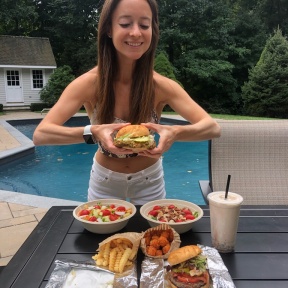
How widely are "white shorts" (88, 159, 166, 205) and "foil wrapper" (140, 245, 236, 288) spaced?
0.67 meters

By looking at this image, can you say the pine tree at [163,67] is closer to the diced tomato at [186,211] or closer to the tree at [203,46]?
the tree at [203,46]

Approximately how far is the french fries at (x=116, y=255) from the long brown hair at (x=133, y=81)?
760mm

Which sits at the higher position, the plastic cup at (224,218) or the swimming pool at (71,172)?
the plastic cup at (224,218)

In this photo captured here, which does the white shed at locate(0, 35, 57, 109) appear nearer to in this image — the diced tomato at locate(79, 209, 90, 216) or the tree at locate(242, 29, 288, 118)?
the tree at locate(242, 29, 288, 118)

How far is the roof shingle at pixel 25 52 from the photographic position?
54.2 ft

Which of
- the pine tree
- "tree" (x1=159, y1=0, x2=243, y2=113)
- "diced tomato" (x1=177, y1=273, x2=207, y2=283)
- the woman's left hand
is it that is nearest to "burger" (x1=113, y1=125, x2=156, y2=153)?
the woman's left hand

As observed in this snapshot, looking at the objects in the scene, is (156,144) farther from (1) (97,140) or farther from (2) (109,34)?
(2) (109,34)

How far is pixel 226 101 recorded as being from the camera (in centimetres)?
1845

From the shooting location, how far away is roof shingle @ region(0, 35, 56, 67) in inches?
650

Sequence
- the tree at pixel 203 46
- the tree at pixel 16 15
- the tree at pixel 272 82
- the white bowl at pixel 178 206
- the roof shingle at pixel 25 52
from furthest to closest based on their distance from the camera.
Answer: the tree at pixel 16 15 < the tree at pixel 203 46 < the roof shingle at pixel 25 52 < the tree at pixel 272 82 < the white bowl at pixel 178 206

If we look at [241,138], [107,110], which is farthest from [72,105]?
[241,138]

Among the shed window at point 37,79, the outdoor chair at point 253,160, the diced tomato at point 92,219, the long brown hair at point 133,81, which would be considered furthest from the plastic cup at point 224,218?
the shed window at point 37,79

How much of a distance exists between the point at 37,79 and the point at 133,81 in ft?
55.4

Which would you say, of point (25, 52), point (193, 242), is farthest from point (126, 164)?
point (25, 52)
